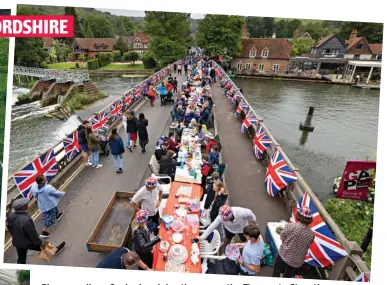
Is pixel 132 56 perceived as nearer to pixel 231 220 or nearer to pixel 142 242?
pixel 231 220

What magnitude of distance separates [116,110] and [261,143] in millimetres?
7511

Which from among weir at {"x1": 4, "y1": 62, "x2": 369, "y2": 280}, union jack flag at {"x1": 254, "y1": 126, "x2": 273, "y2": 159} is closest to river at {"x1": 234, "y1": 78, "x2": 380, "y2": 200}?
union jack flag at {"x1": 254, "y1": 126, "x2": 273, "y2": 159}

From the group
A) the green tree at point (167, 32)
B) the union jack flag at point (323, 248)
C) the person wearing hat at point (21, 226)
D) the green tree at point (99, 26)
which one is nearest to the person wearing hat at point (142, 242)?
the person wearing hat at point (21, 226)

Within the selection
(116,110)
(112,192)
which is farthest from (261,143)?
(116,110)

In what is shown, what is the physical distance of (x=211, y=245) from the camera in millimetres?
5262

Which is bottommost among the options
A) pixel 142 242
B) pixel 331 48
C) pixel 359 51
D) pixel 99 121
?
pixel 142 242

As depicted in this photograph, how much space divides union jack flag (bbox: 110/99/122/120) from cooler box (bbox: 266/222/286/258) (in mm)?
9140

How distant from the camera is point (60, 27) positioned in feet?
19.1

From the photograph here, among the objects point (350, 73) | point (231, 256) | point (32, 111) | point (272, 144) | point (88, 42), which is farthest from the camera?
point (88, 42)

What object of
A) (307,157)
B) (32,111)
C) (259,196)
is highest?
(259,196)

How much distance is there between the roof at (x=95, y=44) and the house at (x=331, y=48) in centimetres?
5669

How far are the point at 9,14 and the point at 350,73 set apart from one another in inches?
2363

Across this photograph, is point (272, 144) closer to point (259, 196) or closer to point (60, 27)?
point (259, 196)

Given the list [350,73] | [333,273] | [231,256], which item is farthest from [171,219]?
[350,73]
